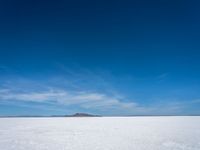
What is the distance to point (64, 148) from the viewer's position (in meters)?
6.49

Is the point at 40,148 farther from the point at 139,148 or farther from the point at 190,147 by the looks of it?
the point at 190,147

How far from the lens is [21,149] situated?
20.4ft

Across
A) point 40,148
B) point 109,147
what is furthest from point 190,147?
point 40,148

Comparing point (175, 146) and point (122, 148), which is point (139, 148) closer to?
point (122, 148)

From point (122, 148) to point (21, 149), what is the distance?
303 centimetres

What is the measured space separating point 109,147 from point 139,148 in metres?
0.94

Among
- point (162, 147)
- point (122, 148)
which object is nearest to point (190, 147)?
point (162, 147)

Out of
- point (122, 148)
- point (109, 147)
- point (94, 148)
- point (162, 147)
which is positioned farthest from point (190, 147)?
point (94, 148)

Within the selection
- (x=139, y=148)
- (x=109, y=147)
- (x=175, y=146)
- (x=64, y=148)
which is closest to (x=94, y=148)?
(x=109, y=147)

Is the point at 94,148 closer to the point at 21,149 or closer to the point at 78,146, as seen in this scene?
the point at 78,146

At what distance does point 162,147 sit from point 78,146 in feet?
8.63

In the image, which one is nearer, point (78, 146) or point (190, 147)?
point (190, 147)

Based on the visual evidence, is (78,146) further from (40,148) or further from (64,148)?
(40,148)

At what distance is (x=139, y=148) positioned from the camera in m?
6.31
